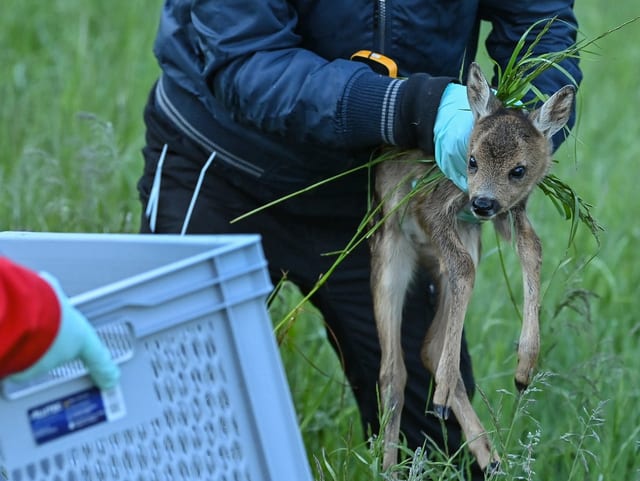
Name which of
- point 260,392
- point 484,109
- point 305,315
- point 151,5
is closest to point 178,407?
point 260,392

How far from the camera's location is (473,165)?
241 cm

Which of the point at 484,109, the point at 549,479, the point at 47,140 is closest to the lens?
the point at 484,109

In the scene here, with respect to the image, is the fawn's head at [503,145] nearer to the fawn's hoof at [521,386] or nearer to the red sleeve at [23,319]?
the fawn's hoof at [521,386]

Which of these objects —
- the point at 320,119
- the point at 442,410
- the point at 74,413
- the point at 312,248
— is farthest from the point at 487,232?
the point at 74,413

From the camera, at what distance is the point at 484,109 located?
2.43 m

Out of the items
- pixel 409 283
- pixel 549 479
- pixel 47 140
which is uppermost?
pixel 47 140

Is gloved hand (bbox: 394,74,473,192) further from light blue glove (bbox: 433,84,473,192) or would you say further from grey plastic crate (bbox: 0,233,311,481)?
grey plastic crate (bbox: 0,233,311,481)

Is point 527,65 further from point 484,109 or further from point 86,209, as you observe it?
point 86,209

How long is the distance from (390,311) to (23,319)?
3.96 ft

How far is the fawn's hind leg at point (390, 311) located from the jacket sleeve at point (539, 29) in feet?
1.66

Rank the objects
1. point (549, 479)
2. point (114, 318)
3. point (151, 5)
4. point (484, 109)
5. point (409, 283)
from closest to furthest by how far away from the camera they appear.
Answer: point (114, 318) < point (484, 109) < point (409, 283) < point (549, 479) < point (151, 5)

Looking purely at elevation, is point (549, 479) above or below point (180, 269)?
below

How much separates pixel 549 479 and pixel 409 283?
2.90 feet

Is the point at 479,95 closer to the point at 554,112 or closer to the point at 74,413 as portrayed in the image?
the point at 554,112
